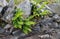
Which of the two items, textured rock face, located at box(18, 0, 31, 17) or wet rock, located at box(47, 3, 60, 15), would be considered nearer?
textured rock face, located at box(18, 0, 31, 17)

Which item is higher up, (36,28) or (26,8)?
(26,8)

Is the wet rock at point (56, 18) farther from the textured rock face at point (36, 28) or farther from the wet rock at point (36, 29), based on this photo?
the wet rock at point (36, 29)

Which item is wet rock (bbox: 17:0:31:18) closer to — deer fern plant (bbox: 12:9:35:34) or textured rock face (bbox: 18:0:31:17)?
textured rock face (bbox: 18:0:31:17)

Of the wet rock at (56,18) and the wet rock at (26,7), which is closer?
the wet rock at (26,7)

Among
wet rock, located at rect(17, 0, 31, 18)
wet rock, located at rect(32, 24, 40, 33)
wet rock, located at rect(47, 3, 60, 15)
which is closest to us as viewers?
wet rock, located at rect(32, 24, 40, 33)

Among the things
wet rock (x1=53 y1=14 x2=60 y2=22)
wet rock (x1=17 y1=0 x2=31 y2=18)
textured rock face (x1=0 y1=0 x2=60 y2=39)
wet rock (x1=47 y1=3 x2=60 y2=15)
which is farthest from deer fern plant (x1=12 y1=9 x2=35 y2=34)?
wet rock (x1=47 y1=3 x2=60 y2=15)

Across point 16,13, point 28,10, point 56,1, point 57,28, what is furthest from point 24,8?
point 56,1

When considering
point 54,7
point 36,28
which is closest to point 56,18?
point 54,7

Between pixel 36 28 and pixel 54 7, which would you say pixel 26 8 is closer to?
pixel 36 28

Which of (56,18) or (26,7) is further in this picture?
(56,18)

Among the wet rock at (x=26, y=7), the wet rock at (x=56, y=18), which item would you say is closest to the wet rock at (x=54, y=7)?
the wet rock at (x=56, y=18)

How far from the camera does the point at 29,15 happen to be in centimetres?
468

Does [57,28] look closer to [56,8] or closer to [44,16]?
[44,16]

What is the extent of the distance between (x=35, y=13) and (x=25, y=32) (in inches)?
29.6
